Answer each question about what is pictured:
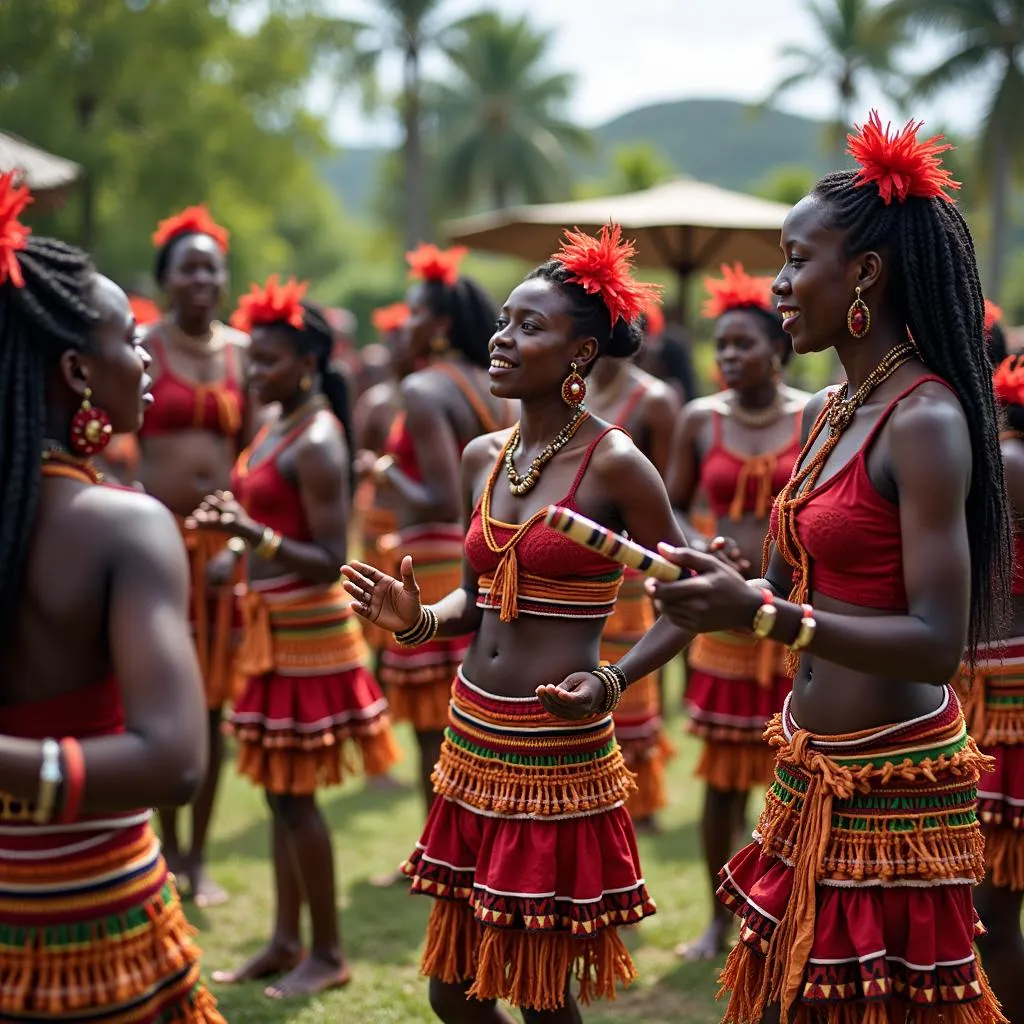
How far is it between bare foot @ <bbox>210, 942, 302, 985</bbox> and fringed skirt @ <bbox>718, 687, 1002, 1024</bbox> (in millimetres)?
2605

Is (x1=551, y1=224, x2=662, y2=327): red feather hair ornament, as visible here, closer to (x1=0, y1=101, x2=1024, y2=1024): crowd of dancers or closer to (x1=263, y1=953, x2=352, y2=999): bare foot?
(x1=0, y1=101, x2=1024, y2=1024): crowd of dancers

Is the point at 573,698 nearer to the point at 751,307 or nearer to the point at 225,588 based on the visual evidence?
the point at 751,307

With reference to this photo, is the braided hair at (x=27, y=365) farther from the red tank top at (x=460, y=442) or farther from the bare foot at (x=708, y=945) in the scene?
the bare foot at (x=708, y=945)

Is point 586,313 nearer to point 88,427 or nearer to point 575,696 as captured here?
point 575,696

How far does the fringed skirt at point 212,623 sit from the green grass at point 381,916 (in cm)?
99

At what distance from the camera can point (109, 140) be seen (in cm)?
2078

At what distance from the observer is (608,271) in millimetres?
3531

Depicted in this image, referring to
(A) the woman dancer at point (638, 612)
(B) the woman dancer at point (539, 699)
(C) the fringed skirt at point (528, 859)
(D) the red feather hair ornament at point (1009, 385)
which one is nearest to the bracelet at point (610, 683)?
(B) the woman dancer at point (539, 699)

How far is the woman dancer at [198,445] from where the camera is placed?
19.4 feet

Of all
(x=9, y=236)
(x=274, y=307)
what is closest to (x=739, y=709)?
(x=274, y=307)

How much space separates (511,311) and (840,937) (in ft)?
6.09

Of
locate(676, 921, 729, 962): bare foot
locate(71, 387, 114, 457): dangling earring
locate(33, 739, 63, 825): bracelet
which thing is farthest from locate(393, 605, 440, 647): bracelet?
locate(676, 921, 729, 962): bare foot

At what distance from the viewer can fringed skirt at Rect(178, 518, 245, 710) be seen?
19.4 ft

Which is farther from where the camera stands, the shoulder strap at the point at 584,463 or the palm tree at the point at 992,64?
the palm tree at the point at 992,64
